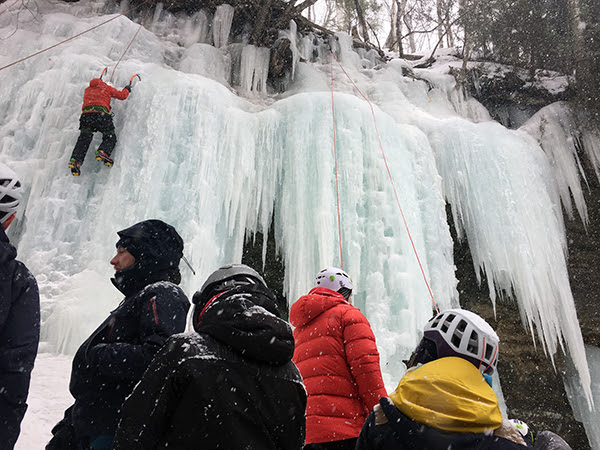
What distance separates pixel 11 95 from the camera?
4875 mm

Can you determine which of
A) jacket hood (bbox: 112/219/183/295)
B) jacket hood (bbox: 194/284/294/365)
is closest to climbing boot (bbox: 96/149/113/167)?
jacket hood (bbox: 112/219/183/295)

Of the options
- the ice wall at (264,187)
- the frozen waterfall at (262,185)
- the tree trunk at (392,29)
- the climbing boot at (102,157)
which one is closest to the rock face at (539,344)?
the frozen waterfall at (262,185)

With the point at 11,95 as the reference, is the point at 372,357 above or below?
below

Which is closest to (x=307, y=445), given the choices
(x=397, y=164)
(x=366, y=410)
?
(x=366, y=410)

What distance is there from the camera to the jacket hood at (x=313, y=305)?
1936 millimetres

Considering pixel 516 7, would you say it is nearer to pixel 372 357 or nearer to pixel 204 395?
pixel 372 357

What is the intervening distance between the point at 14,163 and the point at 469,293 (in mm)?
6700

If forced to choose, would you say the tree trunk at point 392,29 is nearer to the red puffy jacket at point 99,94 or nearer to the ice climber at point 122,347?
the red puffy jacket at point 99,94

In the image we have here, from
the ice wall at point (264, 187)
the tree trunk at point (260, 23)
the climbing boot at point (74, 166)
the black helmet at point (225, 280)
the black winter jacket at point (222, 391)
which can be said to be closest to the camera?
the black winter jacket at point (222, 391)

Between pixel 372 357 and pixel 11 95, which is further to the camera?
pixel 11 95

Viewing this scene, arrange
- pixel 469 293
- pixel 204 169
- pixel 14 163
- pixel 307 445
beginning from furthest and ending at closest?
pixel 469 293 → pixel 204 169 → pixel 14 163 → pixel 307 445

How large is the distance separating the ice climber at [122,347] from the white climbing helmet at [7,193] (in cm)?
39

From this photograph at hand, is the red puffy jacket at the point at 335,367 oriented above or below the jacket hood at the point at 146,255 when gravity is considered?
below

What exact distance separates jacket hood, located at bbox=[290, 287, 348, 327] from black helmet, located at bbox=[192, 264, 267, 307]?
818mm
